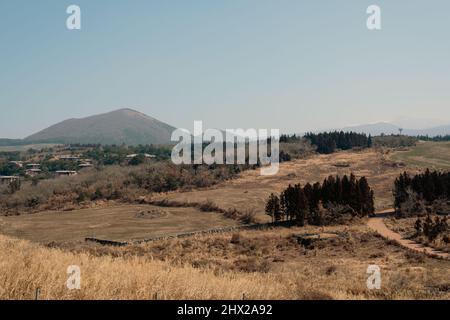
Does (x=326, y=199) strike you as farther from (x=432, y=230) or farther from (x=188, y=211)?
(x=188, y=211)

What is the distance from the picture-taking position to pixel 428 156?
135m

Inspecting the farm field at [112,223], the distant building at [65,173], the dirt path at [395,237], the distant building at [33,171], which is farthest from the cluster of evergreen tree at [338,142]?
the distant building at [33,171]

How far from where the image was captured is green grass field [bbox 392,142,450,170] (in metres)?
119

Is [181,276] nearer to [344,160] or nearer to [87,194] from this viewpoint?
[87,194]

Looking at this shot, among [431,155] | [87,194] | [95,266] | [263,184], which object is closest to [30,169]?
[87,194]

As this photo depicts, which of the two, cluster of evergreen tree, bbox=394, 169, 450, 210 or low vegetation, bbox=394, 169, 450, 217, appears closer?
low vegetation, bbox=394, 169, 450, 217

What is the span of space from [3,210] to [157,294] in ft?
346

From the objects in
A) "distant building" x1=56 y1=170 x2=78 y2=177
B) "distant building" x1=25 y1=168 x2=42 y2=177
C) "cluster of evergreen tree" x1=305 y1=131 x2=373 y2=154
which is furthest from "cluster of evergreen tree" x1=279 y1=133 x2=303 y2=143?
"distant building" x1=25 y1=168 x2=42 y2=177

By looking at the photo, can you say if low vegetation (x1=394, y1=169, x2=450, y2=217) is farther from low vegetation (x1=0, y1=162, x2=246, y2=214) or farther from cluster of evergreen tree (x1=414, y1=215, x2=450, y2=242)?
low vegetation (x1=0, y1=162, x2=246, y2=214)

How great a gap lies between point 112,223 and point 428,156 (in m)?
101

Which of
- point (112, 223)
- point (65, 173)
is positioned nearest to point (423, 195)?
point (112, 223)

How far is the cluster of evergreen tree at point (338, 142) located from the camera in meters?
158

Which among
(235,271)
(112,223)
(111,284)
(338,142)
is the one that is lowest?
(112,223)

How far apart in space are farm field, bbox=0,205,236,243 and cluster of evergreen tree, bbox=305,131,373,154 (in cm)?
8299
